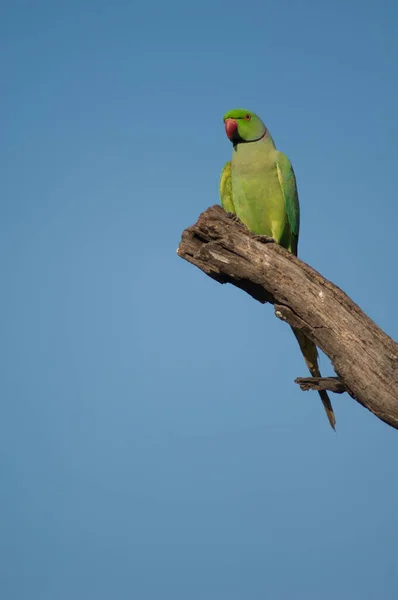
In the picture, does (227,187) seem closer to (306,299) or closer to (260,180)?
(260,180)

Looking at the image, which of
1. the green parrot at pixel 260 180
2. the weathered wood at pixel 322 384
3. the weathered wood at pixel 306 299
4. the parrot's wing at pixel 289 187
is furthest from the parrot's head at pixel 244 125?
the weathered wood at pixel 322 384

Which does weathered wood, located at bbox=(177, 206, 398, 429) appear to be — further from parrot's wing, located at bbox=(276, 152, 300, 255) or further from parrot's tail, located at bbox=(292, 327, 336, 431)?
parrot's wing, located at bbox=(276, 152, 300, 255)

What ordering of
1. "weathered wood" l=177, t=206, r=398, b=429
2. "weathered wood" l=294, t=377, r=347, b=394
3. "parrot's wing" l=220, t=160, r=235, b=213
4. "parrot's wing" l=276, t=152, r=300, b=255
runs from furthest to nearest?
"parrot's wing" l=220, t=160, r=235, b=213 < "parrot's wing" l=276, t=152, r=300, b=255 < "weathered wood" l=294, t=377, r=347, b=394 < "weathered wood" l=177, t=206, r=398, b=429

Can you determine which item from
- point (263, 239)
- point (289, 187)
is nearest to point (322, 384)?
point (263, 239)

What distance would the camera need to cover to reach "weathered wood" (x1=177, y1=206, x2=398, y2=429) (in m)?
4.10

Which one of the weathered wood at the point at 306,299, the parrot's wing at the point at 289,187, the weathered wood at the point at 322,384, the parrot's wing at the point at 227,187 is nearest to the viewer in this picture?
the weathered wood at the point at 306,299

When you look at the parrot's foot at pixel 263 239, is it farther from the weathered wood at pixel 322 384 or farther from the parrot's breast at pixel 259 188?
the parrot's breast at pixel 259 188

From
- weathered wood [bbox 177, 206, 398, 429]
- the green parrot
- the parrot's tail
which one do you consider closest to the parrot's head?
the green parrot

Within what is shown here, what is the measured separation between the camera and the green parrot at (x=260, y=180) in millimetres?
5766

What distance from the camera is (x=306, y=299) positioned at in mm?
4391

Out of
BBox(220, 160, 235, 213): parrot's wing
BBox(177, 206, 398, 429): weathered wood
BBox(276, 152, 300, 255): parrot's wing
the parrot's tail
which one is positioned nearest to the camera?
BBox(177, 206, 398, 429): weathered wood

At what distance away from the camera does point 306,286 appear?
441 centimetres

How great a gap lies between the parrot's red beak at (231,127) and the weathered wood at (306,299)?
155 centimetres

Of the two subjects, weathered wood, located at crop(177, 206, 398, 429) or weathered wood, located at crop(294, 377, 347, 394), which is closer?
weathered wood, located at crop(177, 206, 398, 429)
